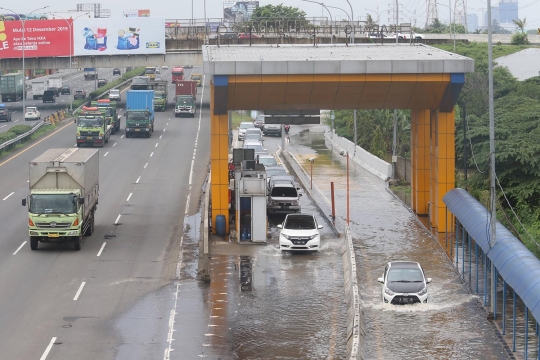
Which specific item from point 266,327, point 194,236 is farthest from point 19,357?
point 194,236

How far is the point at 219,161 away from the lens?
129 feet

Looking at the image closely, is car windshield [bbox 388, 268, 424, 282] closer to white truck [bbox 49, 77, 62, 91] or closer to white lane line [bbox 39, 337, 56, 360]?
white lane line [bbox 39, 337, 56, 360]

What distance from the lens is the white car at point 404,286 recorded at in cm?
2847

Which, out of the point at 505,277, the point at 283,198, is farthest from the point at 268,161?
the point at 505,277

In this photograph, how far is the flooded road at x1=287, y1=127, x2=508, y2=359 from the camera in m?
24.4

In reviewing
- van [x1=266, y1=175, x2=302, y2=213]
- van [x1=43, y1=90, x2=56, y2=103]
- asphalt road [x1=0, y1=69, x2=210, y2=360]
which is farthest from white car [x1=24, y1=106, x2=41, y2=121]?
van [x1=266, y1=175, x2=302, y2=213]

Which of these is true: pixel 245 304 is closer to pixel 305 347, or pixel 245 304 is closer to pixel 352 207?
pixel 305 347

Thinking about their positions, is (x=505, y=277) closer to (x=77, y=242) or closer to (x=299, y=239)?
(x=299, y=239)

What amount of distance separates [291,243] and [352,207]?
470 inches

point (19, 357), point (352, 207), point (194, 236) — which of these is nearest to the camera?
point (19, 357)

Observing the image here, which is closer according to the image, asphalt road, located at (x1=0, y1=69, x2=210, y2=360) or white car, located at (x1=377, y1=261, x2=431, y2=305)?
asphalt road, located at (x1=0, y1=69, x2=210, y2=360)

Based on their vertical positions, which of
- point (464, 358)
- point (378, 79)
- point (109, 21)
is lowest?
point (464, 358)

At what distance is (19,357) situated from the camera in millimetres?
23250

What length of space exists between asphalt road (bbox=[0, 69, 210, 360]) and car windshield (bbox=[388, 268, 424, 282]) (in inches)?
276
